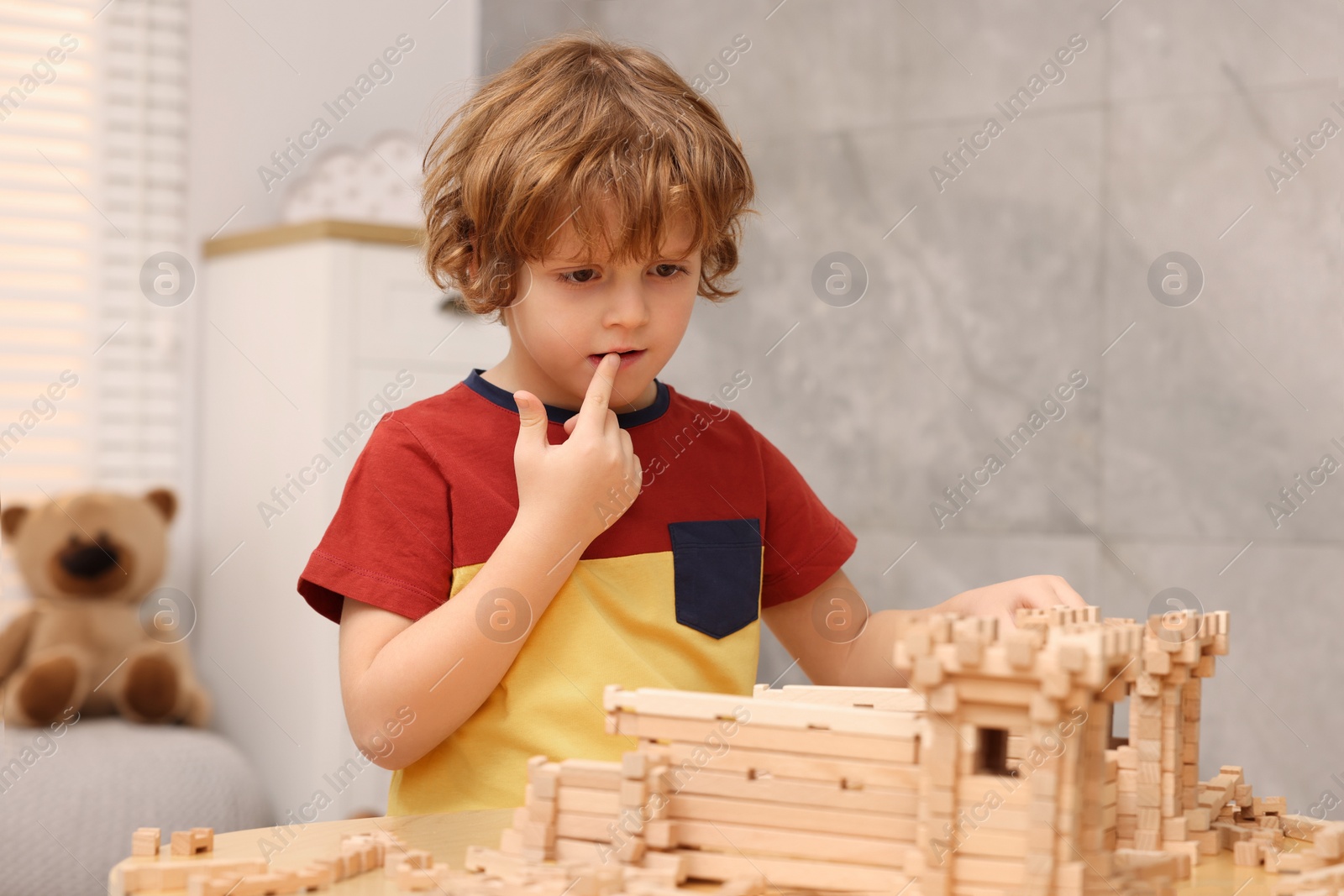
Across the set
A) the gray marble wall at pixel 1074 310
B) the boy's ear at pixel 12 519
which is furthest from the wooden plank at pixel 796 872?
the boy's ear at pixel 12 519

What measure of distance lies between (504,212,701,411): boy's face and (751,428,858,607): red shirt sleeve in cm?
22

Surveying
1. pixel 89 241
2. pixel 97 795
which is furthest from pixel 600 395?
pixel 89 241

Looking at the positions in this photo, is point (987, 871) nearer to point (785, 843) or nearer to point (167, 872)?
point (785, 843)

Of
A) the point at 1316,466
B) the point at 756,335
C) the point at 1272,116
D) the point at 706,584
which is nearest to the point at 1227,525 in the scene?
the point at 1316,466

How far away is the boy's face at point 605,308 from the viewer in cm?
92

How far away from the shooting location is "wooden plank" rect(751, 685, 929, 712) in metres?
0.81

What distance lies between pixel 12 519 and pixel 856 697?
2029 millimetres

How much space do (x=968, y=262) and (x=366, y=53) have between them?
1.52 m

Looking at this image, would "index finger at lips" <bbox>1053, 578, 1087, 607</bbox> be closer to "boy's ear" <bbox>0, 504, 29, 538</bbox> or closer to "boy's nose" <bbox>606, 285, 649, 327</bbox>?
"boy's nose" <bbox>606, 285, 649, 327</bbox>

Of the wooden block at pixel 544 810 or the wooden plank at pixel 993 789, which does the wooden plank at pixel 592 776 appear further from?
the wooden plank at pixel 993 789

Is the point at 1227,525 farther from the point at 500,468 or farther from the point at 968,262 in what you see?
the point at 500,468

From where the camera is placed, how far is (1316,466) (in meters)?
1.75

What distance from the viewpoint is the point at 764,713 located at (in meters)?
0.67

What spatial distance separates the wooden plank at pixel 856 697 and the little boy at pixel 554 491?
5 centimetres
